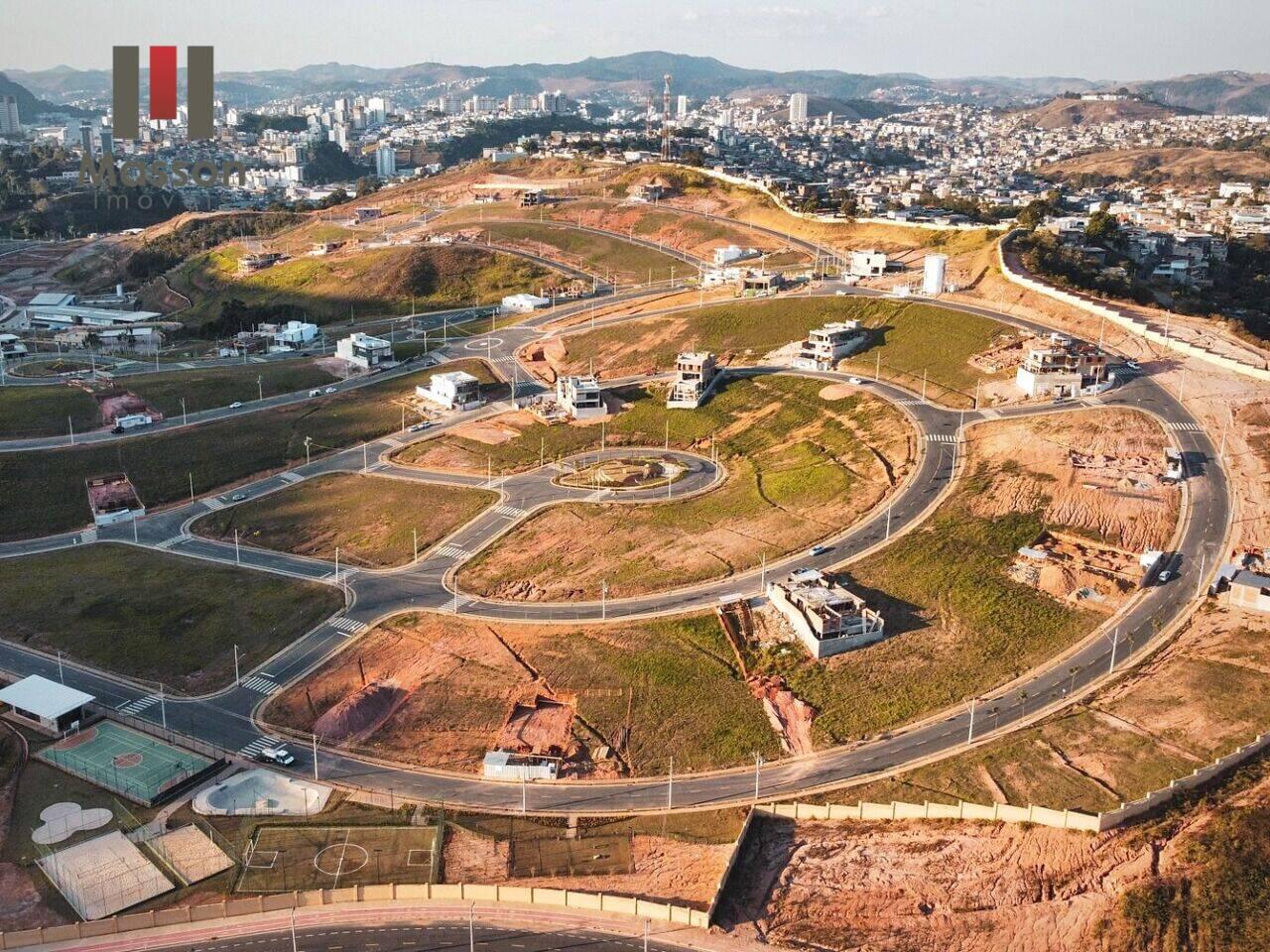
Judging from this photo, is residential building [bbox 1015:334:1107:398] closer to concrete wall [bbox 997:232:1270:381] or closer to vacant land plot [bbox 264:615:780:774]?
concrete wall [bbox 997:232:1270:381]

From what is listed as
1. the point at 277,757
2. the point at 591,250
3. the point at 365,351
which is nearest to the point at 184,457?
the point at 365,351

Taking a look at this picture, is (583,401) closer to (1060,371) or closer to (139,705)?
(1060,371)

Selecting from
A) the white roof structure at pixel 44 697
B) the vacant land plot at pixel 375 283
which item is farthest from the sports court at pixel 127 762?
the vacant land plot at pixel 375 283


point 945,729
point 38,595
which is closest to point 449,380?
point 38,595

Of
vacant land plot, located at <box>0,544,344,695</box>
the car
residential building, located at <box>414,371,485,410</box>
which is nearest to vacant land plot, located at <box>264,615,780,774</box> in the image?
the car

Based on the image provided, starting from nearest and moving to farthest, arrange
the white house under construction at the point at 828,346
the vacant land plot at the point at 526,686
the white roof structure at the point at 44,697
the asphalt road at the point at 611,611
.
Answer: the asphalt road at the point at 611,611 < the vacant land plot at the point at 526,686 < the white roof structure at the point at 44,697 < the white house under construction at the point at 828,346

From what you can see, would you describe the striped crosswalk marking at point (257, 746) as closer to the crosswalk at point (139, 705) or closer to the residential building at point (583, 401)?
the crosswalk at point (139, 705)
